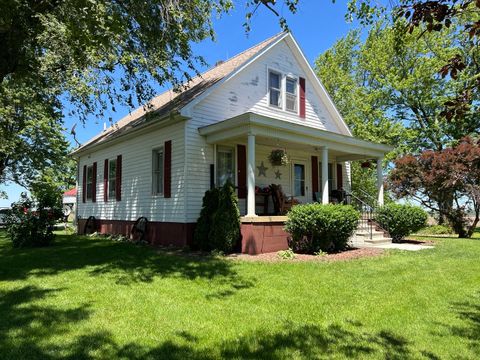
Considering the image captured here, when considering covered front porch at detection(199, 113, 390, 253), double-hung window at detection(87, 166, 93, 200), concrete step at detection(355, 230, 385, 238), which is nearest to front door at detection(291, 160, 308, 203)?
covered front porch at detection(199, 113, 390, 253)

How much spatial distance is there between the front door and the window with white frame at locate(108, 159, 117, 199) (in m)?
7.24

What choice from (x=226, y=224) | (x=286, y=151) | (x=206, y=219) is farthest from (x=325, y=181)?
(x=206, y=219)

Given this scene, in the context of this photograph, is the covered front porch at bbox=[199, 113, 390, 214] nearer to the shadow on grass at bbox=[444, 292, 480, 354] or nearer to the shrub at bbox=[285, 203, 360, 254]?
the shrub at bbox=[285, 203, 360, 254]

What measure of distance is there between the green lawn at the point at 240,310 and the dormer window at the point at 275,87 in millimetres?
7327

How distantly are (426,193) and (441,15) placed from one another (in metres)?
15.8

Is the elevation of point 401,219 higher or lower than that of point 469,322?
higher

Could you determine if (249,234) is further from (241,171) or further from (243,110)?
(243,110)

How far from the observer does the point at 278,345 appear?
153 inches

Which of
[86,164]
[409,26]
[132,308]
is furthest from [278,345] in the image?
[86,164]

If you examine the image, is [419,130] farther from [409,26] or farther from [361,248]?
[409,26]

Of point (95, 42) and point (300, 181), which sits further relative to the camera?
point (300, 181)

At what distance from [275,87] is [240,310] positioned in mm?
10444

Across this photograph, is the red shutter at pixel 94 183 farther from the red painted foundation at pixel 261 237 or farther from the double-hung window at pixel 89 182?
the red painted foundation at pixel 261 237

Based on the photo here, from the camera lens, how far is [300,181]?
49.5 feet
